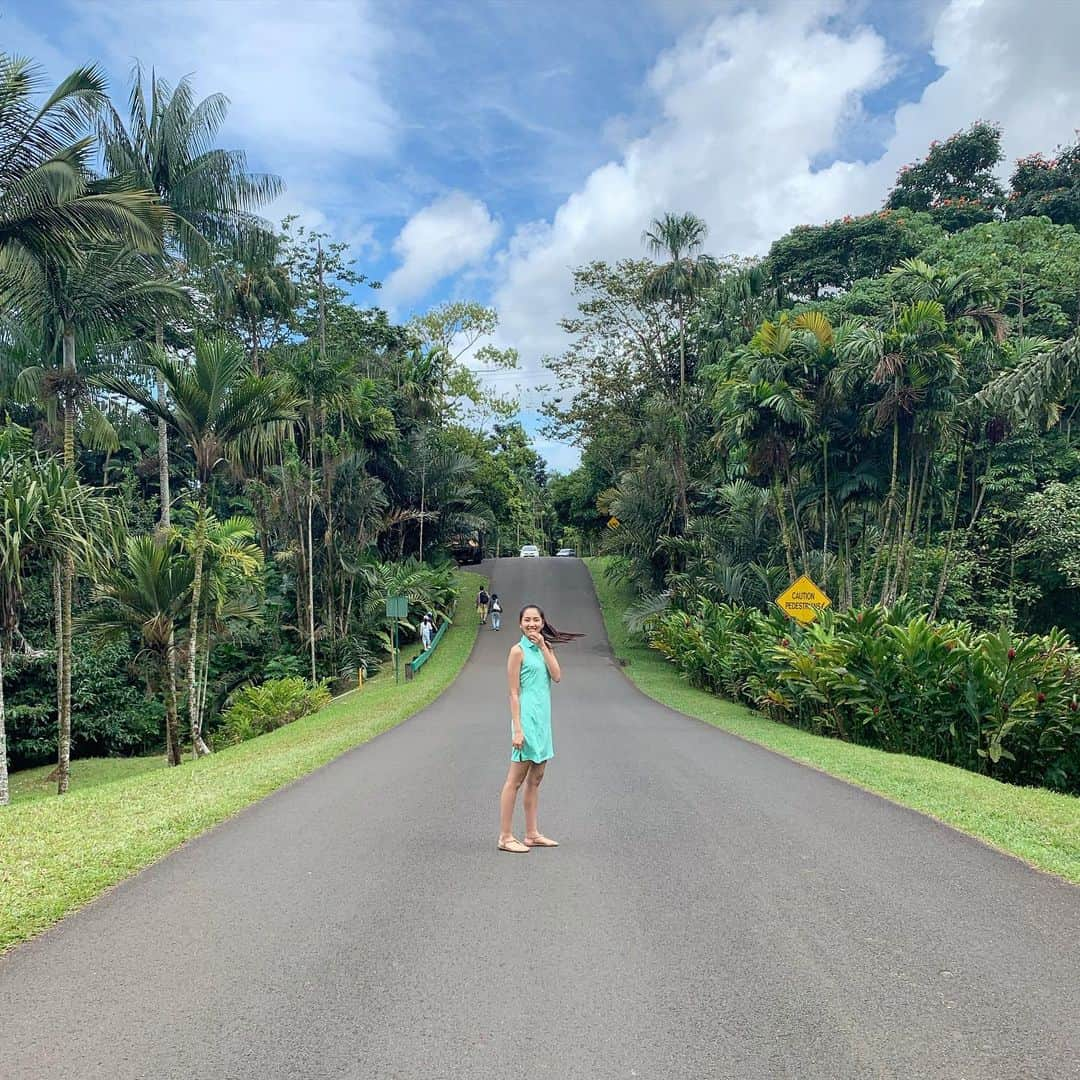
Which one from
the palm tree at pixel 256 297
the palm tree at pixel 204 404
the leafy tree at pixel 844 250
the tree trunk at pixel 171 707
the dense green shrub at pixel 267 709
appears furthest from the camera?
the leafy tree at pixel 844 250

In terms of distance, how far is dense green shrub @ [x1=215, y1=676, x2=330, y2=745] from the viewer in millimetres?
19625

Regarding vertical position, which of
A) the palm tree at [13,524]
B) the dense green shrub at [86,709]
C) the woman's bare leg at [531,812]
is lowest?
the dense green shrub at [86,709]

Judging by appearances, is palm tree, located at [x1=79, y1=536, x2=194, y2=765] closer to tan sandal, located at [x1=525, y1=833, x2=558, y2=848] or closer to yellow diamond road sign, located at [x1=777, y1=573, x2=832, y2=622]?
tan sandal, located at [x1=525, y1=833, x2=558, y2=848]

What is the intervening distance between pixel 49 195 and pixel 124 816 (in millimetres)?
8879

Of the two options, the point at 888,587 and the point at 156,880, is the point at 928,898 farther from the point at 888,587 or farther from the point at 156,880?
the point at 888,587

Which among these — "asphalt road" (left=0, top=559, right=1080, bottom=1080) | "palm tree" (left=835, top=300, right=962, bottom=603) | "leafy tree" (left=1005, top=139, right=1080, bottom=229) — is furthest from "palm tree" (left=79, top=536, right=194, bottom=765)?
"leafy tree" (left=1005, top=139, right=1080, bottom=229)

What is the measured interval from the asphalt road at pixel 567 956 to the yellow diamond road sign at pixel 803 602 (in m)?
9.07

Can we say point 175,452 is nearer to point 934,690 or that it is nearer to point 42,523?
point 42,523

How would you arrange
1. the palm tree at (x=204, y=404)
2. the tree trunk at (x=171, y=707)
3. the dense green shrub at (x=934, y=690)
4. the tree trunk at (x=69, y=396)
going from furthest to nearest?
the palm tree at (x=204, y=404) < the tree trunk at (x=171, y=707) < the tree trunk at (x=69, y=396) < the dense green shrub at (x=934, y=690)

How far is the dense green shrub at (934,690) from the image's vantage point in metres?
10.8

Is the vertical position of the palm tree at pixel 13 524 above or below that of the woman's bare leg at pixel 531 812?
above

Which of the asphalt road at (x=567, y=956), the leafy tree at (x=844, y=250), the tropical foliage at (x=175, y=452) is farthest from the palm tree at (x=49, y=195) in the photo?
the leafy tree at (x=844, y=250)

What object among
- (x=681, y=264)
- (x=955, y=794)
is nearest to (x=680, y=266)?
(x=681, y=264)

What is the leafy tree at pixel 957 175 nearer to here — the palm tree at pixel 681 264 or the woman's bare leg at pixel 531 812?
the palm tree at pixel 681 264
